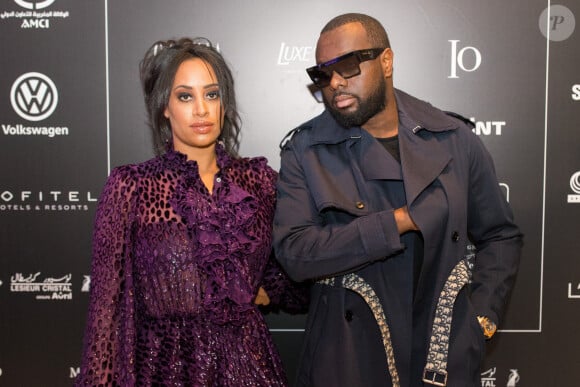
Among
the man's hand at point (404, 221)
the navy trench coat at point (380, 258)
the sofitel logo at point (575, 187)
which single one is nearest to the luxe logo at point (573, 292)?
the sofitel logo at point (575, 187)

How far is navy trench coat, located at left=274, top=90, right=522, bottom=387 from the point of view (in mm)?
1868

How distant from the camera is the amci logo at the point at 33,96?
9.00ft

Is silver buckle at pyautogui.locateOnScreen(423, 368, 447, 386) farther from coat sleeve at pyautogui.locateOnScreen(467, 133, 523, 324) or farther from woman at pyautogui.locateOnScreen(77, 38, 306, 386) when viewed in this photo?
woman at pyautogui.locateOnScreen(77, 38, 306, 386)

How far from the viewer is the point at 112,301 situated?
6.28ft

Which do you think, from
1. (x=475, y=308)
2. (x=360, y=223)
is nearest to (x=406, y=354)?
A: (x=475, y=308)

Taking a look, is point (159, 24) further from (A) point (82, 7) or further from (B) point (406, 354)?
(B) point (406, 354)

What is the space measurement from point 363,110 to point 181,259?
32.4 inches

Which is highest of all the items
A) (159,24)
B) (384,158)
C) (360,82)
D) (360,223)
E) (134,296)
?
(159,24)

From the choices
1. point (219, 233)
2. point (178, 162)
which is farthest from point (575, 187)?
point (178, 162)

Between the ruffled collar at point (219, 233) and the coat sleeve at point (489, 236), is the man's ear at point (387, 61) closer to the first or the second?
the coat sleeve at point (489, 236)

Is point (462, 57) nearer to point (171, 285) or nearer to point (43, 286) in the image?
point (171, 285)

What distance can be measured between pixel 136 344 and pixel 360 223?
879 mm

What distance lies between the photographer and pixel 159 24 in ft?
8.93

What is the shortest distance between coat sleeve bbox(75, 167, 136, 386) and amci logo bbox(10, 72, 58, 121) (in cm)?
107
